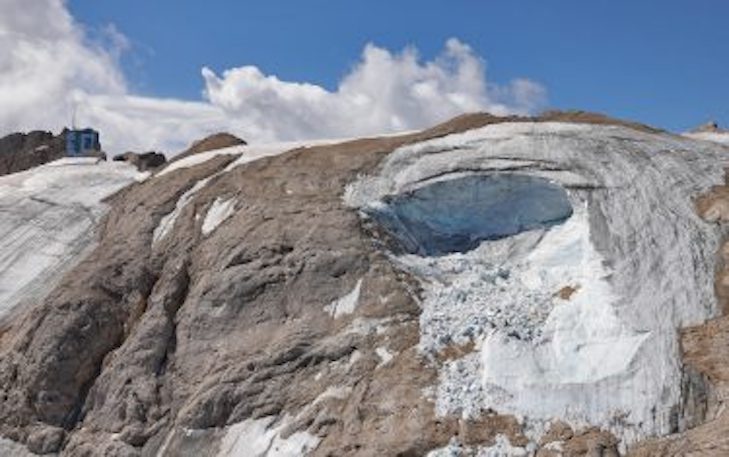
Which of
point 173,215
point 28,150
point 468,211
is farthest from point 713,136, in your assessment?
point 28,150

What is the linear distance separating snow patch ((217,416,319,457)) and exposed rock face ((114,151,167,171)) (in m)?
22.9

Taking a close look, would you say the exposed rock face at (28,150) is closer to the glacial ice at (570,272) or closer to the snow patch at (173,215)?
the snow patch at (173,215)

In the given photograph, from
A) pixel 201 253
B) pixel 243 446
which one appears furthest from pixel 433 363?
pixel 201 253

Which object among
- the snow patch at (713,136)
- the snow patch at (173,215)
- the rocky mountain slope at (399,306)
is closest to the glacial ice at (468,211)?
the rocky mountain slope at (399,306)

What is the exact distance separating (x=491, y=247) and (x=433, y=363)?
7.01 m

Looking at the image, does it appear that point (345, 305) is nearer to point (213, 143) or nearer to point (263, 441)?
point (263, 441)

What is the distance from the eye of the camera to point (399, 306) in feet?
96.5

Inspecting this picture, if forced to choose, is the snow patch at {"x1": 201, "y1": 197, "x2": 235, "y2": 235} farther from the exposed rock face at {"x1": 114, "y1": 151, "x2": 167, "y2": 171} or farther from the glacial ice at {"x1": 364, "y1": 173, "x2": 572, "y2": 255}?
the exposed rock face at {"x1": 114, "y1": 151, "x2": 167, "y2": 171}

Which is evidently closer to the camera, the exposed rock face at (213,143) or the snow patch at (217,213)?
the snow patch at (217,213)

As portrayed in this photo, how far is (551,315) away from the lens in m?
27.9

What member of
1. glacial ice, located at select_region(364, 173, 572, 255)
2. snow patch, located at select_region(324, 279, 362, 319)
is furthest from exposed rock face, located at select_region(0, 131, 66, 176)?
snow patch, located at select_region(324, 279, 362, 319)

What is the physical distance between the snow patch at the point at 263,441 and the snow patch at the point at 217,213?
363 inches

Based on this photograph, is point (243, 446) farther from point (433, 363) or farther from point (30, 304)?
point (30, 304)

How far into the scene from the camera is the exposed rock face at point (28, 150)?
71875 mm
